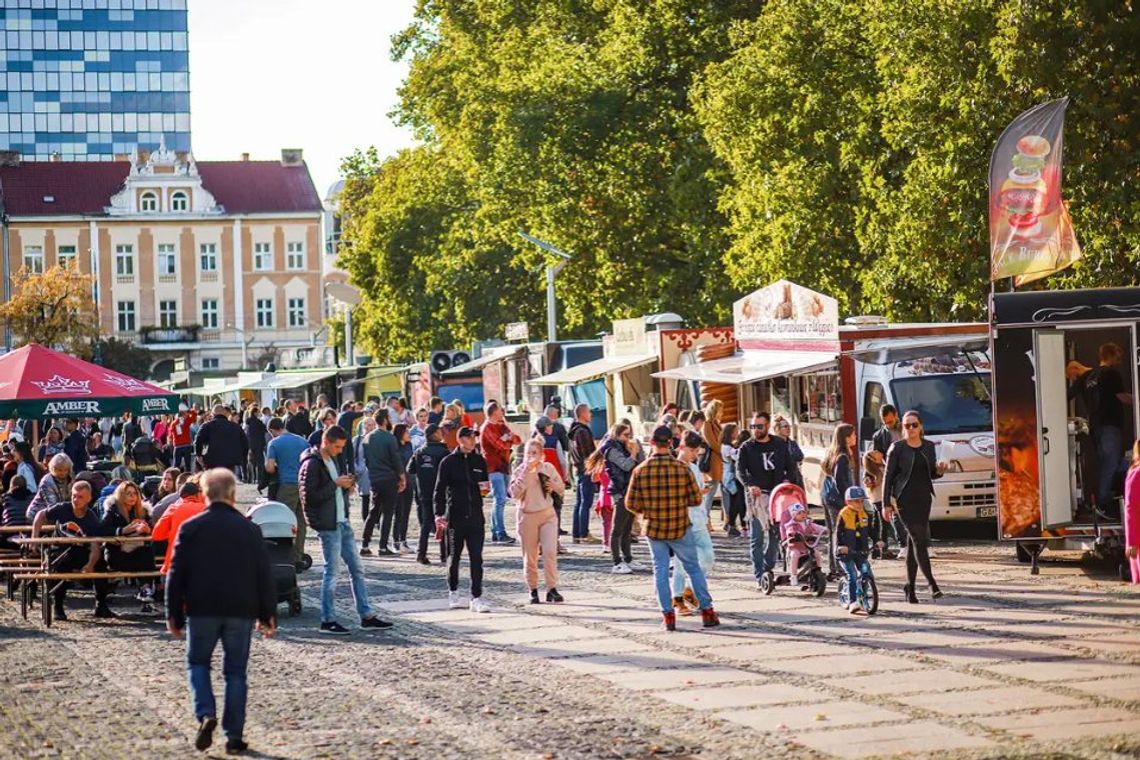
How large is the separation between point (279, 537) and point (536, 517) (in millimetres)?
2478

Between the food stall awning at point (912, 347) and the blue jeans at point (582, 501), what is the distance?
3723mm

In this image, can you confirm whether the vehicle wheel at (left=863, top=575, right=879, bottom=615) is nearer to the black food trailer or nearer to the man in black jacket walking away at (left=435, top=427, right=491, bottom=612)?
the black food trailer

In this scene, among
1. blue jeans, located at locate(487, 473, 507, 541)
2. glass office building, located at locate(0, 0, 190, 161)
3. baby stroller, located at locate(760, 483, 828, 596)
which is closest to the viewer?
baby stroller, located at locate(760, 483, 828, 596)

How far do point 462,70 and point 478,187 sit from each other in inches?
227

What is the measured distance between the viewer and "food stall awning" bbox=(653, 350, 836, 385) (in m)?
25.5

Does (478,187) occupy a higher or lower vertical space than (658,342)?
higher

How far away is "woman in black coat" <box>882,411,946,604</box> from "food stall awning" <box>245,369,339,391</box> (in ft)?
138

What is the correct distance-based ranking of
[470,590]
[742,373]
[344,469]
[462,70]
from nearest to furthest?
1. [470,590]
2. [344,469]
3. [742,373]
4. [462,70]

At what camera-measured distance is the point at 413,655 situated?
1502cm

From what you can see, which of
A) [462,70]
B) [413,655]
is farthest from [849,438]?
[462,70]

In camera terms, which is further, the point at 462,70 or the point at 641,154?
the point at 462,70

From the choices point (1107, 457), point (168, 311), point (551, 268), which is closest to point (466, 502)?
point (1107, 457)

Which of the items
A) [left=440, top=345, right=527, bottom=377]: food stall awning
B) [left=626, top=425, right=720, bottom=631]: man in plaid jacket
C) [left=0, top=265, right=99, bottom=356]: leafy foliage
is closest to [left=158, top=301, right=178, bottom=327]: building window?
[left=0, top=265, right=99, bottom=356]: leafy foliage

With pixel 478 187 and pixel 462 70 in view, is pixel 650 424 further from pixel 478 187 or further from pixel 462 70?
pixel 462 70
